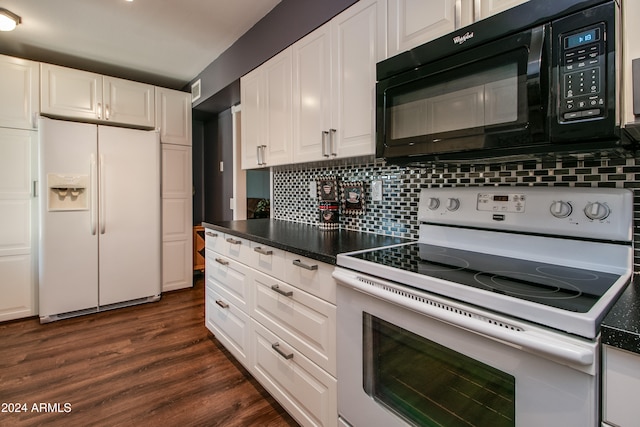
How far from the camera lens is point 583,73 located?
32.1 inches

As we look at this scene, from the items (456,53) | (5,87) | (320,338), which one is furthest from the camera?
(5,87)

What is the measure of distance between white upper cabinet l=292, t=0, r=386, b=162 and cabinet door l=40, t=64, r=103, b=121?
2234 mm

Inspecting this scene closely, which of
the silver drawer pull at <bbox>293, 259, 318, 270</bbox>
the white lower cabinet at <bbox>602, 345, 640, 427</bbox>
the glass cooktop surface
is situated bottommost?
the white lower cabinet at <bbox>602, 345, 640, 427</bbox>

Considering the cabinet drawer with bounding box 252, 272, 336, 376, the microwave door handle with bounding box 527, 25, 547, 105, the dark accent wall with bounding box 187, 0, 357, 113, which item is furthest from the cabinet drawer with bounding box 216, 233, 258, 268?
the microwave door handle with bounding box 527, 25, 547, 105

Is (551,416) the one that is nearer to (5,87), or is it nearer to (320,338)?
(320,338)

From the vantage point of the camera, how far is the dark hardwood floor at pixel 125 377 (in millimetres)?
1596

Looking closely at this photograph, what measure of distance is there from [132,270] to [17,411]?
5.31 feet

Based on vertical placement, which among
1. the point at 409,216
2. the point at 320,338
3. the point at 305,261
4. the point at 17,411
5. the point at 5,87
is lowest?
the point at 17,411

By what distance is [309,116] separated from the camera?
6.02 ft

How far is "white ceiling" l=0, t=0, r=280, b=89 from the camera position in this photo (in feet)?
7.25

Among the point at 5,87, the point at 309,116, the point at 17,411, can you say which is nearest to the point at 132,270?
the point at 17,411

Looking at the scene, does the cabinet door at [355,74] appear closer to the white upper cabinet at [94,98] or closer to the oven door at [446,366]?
the oven door at [446,366]

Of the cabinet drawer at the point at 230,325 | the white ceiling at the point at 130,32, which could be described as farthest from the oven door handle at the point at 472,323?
the white ceiling at the point at 130,32

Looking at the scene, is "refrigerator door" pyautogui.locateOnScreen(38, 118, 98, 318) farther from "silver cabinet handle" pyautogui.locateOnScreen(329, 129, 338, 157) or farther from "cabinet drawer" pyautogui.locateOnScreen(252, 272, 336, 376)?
"silver cabinet handle" pyautogui.locateOnScreen(329, 129, 338, 157)
